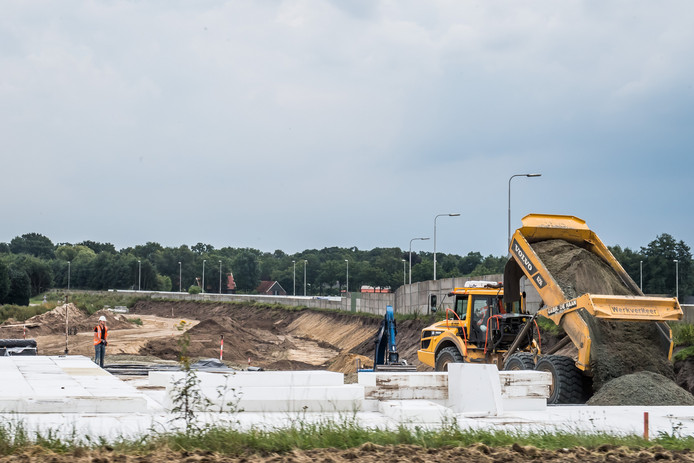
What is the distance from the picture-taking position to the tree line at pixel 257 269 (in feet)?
292

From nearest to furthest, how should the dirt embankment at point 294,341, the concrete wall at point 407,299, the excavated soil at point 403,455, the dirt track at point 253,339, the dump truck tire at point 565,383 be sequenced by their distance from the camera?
the excavated soil at point 403,455
the dump truck tire at point 565,383
the concrete wall at point 407,299
the dirt track at point 253,339
the dirt embankment at point 294,341

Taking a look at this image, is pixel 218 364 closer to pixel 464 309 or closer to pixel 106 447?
pixel 464 309

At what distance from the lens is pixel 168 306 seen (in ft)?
317

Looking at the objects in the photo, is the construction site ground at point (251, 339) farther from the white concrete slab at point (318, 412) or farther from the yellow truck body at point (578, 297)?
the white concrete slab at point (318, 412)

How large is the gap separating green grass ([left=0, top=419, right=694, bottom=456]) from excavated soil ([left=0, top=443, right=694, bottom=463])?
8.9 inches

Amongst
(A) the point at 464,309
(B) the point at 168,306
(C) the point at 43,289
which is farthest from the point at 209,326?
(C) the point at 43,289

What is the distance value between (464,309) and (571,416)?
679 centimetres

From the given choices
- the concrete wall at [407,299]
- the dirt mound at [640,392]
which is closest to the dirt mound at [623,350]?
the dirt mound at [640,392]

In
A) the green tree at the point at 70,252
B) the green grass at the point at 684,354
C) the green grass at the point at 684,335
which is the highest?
the green tree at the point at 70,252

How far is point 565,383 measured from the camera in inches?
548

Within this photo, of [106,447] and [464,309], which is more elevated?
[464,309]

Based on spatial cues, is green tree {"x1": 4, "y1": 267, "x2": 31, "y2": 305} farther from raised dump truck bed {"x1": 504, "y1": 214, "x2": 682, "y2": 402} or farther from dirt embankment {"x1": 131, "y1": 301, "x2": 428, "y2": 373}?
raised dump truck bed {"x1": 504, "y1": 214, "x2": 682, "y2": 402}

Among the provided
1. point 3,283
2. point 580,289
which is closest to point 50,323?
point 3,283

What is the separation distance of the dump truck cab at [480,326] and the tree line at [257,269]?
242ft
